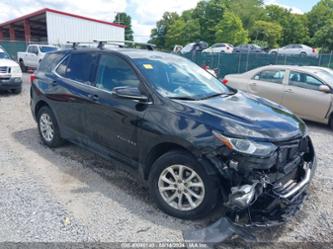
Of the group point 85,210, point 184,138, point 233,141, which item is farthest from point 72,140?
point 233,141

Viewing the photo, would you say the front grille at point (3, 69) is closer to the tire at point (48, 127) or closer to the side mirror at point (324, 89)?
the tire at point (48, 127)

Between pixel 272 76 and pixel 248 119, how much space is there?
212 inches

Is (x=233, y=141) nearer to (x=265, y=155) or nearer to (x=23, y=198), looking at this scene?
(x=265, y=155)

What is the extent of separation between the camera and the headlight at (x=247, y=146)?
267cm

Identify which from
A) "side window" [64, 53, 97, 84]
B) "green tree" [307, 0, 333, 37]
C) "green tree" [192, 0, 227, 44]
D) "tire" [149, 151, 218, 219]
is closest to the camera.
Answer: "tire" [149, 151, 218, 219]

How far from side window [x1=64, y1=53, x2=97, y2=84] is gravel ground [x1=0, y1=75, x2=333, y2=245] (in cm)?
128

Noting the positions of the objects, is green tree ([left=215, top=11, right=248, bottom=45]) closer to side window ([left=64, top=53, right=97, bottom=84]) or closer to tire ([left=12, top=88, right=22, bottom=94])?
tire ([left=12, top=88, right=22, bottom=94])

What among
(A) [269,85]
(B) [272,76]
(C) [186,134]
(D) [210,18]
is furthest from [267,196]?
(D) [210,18]

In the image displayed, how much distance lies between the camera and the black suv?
271 cm

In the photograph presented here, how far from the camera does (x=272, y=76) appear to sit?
784 cm

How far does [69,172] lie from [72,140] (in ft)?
1.89

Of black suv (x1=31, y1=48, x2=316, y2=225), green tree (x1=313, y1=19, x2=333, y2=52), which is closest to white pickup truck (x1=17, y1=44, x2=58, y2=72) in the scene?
black suv (x1=31, y1=48, x2=316, y2=225)

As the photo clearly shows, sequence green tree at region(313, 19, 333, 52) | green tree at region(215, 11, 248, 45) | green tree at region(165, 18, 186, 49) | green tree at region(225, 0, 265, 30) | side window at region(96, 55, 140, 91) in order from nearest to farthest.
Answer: side window at region(96, 55, 140, 91)
green tree at region(313, 19, 333, 52)
green tree at region(215, 11, 248, 45)
green tree at region(165, 18, 186, 49)
green tree at region(225, 0, 265, 30)

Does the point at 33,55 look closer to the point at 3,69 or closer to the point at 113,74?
the point at 3,69
